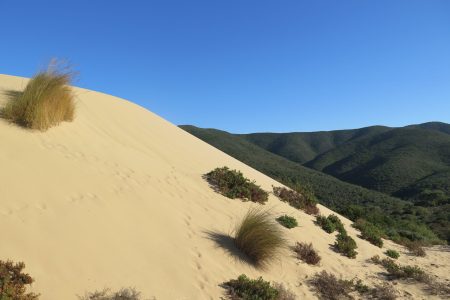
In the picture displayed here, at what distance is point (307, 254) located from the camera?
8.77 metres

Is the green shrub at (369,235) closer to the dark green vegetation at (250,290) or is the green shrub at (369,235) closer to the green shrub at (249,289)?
the dark green vegetation at (250,290)

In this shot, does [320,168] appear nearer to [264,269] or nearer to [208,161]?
[208,161]

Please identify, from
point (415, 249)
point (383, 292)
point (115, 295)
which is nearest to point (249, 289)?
point (115, 295)

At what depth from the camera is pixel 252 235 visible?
7.49 m

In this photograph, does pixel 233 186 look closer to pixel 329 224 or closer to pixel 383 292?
pixel 329 224

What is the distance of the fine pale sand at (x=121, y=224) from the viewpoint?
5.48m

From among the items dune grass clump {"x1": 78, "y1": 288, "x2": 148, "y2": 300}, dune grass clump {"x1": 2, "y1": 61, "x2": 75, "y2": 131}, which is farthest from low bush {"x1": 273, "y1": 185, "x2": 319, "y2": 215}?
dune grass clump {"x1": 78, "y1": 288, "x2": 148, "y2": 300}

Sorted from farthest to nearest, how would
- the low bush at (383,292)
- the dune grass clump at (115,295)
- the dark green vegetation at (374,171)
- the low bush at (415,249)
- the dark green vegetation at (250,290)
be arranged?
the dark green vegetation at (374,171) < the low bush at (415,249) < the low bush at (383,292) < the dark green vegetation at (250,290) < the dune grass clump at (115,295)

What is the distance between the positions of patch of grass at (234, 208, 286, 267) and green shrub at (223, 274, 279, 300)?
98 cm

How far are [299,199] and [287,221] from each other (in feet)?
9.42

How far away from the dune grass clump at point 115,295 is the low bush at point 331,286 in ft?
12.2

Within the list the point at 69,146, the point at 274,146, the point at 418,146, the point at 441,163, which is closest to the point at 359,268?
the point at 69,146

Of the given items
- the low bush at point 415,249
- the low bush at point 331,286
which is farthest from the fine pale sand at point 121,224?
the low bush at point 415,249

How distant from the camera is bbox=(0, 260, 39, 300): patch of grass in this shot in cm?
446
